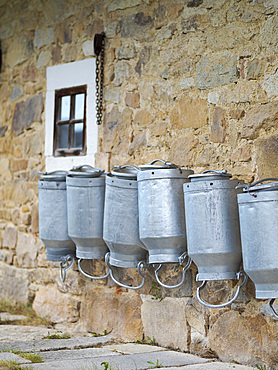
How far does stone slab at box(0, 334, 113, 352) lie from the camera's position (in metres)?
3.61

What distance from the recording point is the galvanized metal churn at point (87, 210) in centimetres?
385

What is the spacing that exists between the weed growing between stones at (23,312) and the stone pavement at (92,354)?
0.32m

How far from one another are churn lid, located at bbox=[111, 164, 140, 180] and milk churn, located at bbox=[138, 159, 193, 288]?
20 cm

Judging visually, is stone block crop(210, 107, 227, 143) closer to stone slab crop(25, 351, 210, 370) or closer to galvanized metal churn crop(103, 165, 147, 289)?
galvanized metal churn crop(103, 165, 147, 289)

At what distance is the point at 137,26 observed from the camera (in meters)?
4.10

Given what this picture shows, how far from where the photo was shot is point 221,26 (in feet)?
11.6

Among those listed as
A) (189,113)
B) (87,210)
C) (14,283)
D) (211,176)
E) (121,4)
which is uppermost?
(121,4)

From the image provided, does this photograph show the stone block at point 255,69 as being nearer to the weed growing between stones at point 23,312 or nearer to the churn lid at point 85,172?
the churn lid at point 85,172

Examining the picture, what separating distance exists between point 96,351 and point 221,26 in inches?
90.1

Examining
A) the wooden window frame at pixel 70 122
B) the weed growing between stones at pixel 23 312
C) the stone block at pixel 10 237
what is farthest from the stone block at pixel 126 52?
the weed growing between stones at pixel 23 312

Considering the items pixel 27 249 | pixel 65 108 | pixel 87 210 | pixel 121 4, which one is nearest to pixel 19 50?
pixel 65 108

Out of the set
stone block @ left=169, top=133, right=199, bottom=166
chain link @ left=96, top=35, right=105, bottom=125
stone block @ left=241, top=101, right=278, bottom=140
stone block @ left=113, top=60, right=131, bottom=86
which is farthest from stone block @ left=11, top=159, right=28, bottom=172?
stone block @ left=241, top=101, right=278, bottom=140

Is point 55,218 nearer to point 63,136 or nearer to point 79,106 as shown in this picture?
point 63,136

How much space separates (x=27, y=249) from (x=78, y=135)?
1176mm
